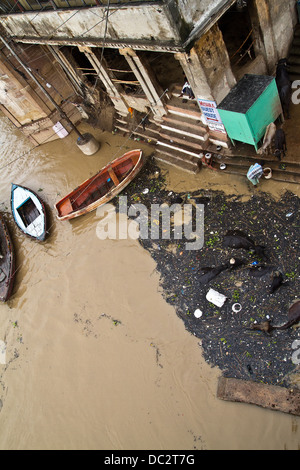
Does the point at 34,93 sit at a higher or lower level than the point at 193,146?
higher

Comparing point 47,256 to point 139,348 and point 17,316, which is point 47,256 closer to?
point 17,316

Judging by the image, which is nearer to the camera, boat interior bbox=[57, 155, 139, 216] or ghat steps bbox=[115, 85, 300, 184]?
ghat steps bbox=[115, 85, 300, 184]

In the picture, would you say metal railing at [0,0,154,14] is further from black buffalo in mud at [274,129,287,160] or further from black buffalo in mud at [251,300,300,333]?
black buffalo in mud at [251,300,300,333]

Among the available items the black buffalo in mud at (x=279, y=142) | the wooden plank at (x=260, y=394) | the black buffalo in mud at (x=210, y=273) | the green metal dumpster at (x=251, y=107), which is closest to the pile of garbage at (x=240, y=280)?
the black buffalo in mud at (x=210, y=273)

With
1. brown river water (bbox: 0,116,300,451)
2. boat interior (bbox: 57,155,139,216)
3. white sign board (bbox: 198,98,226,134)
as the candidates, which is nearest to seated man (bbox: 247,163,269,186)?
brown river water (bbox: 0,116,300,451)

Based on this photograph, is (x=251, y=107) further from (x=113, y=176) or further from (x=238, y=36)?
(x=113, y=176)

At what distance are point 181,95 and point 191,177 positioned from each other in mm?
3158

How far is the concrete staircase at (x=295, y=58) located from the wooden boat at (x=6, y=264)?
44.2 ft

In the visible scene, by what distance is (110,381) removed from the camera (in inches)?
417

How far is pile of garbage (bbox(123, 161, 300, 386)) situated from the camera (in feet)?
30.0

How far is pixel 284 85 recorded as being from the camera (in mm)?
11539

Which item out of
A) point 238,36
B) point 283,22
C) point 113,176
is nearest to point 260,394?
point 113,176

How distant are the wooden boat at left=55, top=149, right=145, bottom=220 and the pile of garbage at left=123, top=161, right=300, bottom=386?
3.58 m

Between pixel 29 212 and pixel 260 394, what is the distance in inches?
489
